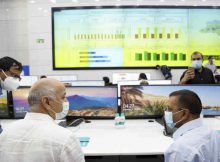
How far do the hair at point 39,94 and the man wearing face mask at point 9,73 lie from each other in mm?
1803

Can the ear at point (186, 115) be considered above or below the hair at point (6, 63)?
below

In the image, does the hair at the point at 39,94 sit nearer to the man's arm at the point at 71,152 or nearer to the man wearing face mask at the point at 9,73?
the man's arm at the point at 71,152

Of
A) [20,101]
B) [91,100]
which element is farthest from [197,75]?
[20,101]

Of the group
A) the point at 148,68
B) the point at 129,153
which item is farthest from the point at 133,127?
the point at 148,68

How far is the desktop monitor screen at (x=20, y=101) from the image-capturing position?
3676 mm

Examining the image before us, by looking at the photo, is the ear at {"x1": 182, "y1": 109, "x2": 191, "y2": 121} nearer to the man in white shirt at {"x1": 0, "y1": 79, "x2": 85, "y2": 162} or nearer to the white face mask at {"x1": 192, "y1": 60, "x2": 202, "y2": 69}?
the man in white shirt at {"x1": 0, "y1": 79, "x2": 85, "y2": 162}

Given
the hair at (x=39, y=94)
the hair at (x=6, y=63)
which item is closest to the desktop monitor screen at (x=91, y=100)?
the hair at (x=6, y=63)

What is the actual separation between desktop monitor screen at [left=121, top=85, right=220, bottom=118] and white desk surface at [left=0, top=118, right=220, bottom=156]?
0.44 ft

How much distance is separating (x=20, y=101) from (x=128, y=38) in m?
4.90

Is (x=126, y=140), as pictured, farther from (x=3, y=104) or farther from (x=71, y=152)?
(x=3, y=104)

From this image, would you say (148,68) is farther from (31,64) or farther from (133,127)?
(133,127)

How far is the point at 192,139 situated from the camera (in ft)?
5.14

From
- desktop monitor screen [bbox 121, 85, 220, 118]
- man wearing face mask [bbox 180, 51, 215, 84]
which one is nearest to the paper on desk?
desktop monitor screen [bbox 121, 85, 220, 118]

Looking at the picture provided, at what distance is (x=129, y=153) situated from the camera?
237 cm
